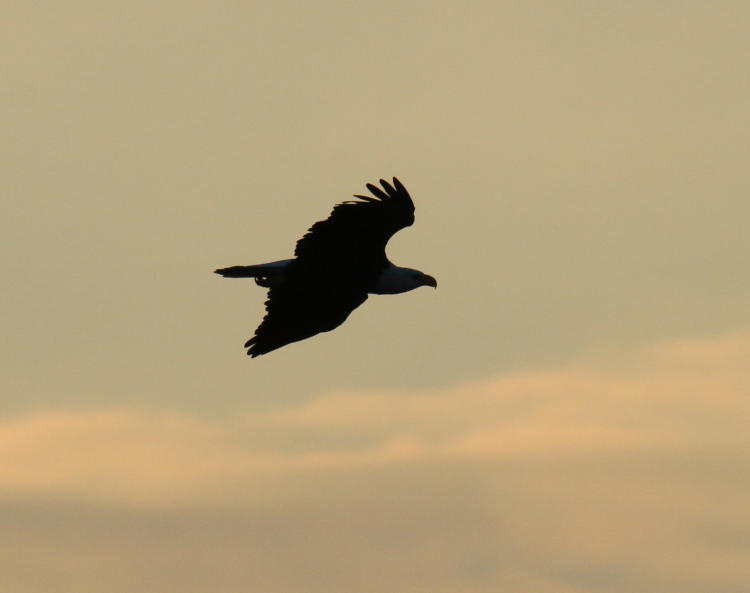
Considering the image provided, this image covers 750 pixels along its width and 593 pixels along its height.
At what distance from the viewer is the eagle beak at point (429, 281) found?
2354 inches

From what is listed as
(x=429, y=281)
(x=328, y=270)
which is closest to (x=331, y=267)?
(x=328, y=270)

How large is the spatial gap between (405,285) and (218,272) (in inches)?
→ 119

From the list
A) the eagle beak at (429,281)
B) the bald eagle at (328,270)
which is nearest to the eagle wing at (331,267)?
the bald eagle at (328,270)

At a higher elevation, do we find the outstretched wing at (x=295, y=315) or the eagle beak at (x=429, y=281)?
the eagle beak at (x=429, y=281)

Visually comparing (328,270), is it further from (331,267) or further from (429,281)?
(429,281)

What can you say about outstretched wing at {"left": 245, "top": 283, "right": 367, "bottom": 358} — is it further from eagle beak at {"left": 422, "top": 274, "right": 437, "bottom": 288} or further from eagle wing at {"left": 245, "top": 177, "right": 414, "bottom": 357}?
eagle beak at {"left": 422, "top": 274, "right": 437, "bottom": 288}

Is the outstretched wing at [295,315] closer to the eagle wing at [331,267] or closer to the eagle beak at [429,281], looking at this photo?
the eagle wing at [331,267]

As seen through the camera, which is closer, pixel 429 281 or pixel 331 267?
pixel 331 267

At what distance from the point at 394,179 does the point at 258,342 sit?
318 cm

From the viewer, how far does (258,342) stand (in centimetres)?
5759

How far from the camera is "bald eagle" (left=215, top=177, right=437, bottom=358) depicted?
5703 centimetres

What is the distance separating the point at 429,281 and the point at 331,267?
9.21 feet

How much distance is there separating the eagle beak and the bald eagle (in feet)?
5.18

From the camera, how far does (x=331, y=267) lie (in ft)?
189
